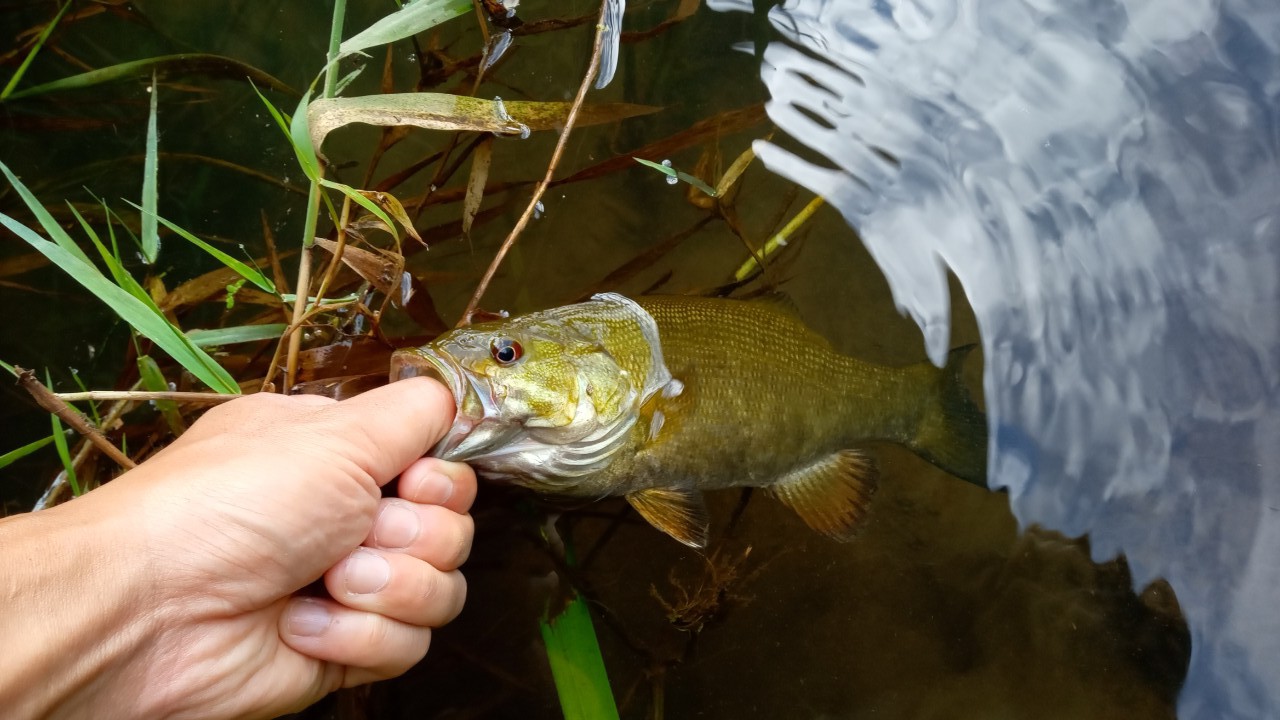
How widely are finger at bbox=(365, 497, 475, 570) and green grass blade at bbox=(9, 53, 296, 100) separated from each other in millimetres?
1627

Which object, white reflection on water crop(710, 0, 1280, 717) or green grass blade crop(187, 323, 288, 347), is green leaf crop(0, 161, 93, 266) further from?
white reflection on water crop(710, 0, 1280, 717)

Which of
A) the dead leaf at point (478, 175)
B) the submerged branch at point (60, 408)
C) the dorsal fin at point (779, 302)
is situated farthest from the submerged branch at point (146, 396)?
the dorsal fin at point (779, 302)

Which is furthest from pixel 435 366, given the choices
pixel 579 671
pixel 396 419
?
pixel 579 671

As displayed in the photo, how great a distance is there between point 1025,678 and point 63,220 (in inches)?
159

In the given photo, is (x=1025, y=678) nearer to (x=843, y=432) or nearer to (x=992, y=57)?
(x=843, y=432)

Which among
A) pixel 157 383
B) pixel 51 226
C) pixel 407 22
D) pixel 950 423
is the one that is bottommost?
pixel 950 423

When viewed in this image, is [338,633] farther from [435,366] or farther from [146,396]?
[146,396]

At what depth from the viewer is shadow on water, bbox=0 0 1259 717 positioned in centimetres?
260

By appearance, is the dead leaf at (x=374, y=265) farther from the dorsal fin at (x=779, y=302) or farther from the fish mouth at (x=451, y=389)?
the dorsal fin at (x=779, y=302)

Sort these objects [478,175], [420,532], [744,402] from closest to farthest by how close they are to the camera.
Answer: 1. [420,532]
2. [744,402]
3. [478,175]

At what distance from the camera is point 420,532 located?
172 cm

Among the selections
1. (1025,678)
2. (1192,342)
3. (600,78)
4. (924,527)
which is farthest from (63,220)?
(1192,342)

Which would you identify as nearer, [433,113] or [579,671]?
[433,113]

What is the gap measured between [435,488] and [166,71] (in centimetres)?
178
